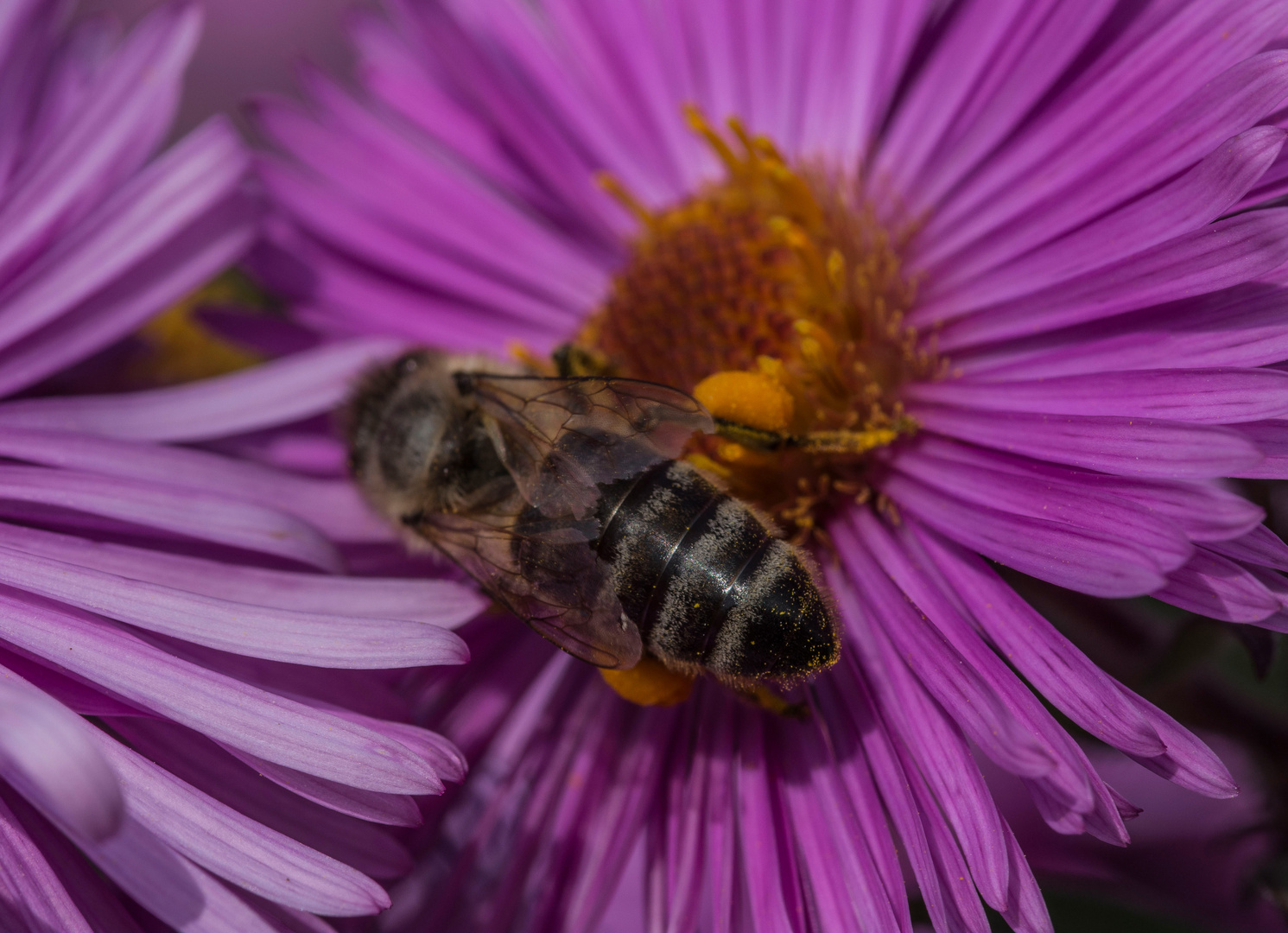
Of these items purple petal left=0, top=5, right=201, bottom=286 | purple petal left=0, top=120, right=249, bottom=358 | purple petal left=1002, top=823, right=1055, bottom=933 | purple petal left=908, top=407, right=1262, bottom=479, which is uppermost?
purple petal left=0, top=5, right=201, bottom=286

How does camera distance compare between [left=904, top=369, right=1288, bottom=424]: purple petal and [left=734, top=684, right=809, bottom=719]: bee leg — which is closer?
[left=904, top=369, right=1288, bottom=424]: purple petal

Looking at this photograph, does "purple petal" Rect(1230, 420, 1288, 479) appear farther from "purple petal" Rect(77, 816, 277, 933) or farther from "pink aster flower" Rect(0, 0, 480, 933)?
"purple petal" Rect(77, 816, 277, 933)

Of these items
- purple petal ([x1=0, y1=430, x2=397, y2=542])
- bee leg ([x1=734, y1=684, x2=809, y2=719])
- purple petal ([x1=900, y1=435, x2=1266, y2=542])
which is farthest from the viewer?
purple petal ([x1=0, y1=430, x2=397, y2=542])

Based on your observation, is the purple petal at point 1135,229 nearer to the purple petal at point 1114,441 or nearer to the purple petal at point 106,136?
the purple petal at point 1114,441

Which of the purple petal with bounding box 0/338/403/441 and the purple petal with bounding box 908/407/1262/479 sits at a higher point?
the purple petal with bounding box 0/338/403/441

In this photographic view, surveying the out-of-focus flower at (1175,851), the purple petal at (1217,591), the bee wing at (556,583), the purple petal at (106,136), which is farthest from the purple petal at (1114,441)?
the purple petal at (106,136)

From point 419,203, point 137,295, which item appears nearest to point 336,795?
point 137,295

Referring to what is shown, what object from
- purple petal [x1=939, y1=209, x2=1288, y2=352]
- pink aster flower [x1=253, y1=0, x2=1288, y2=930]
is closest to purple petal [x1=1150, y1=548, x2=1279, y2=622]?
pink aster flower [x1=253, y1=0, x2=1288, y2=930]

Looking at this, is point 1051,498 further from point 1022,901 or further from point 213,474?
point 213,474

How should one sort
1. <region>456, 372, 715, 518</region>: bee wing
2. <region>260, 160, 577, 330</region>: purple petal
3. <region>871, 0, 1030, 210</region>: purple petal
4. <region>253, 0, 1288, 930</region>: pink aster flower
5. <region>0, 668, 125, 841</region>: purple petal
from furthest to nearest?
<region>260, 160, 577, 330</region>: purple petal → <region>871, 0, 1030, 210</region>: purple petal → <region>456, 372, 715, 518</region>: bee wing → <region>253, 0, 1288, 930</region>: pink aster flower → <region>0, 668, 125, 841</region>: purple petal
